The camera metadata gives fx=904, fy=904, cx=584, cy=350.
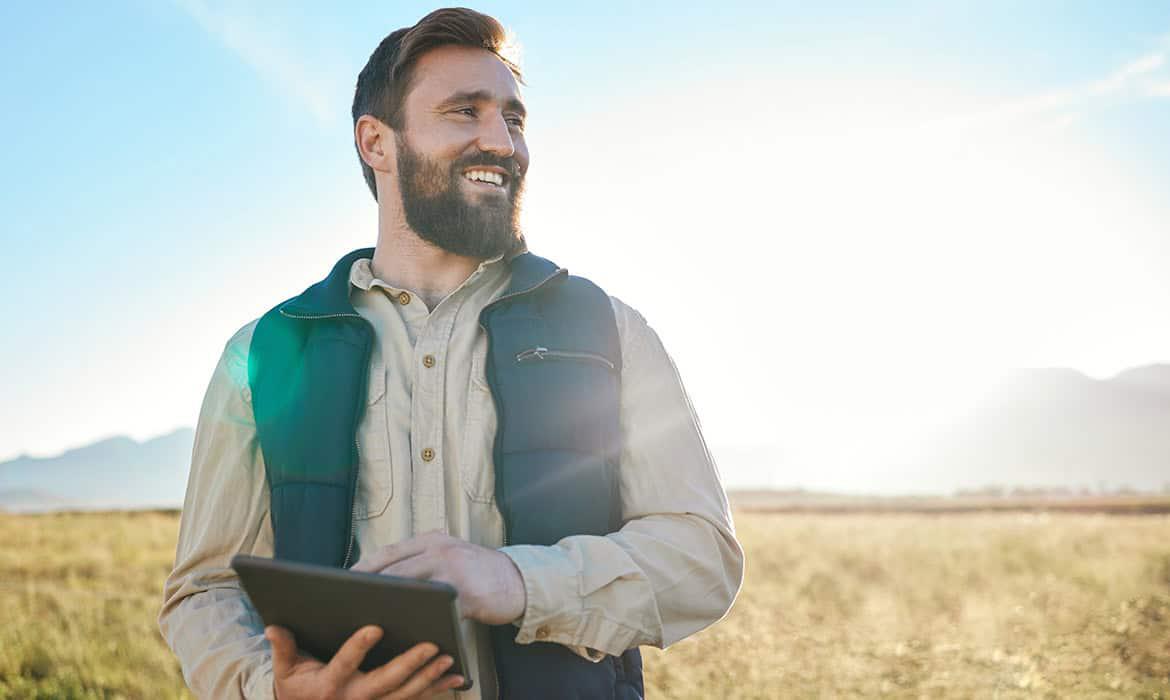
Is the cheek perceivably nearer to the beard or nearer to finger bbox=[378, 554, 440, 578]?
the beard

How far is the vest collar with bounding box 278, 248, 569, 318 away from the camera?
8.13 ft

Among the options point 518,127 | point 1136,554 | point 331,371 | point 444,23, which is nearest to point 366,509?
point 331,371

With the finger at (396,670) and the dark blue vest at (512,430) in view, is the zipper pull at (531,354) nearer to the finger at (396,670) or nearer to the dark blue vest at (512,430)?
the dark blue vest at (512,430)

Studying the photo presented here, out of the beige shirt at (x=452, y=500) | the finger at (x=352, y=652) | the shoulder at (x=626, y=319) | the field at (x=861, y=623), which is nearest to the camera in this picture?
the finger at (x=352, y=652)

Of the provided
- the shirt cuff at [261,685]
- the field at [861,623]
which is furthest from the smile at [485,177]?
the field at [861,623]

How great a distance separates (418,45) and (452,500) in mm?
1388

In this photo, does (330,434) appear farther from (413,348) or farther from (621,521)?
(621,521)

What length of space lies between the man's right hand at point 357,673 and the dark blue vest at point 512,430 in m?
0.35

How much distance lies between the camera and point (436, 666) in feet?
5.89

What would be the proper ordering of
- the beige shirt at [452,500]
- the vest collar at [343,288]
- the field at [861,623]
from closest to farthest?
the beige shirt at [452,500], the vest collar at [343,288], the field at [861,623]

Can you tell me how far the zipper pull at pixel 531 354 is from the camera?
237 cm

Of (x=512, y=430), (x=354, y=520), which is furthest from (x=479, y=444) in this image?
(x=354, y=520)

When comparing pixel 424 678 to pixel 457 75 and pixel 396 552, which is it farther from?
pixel 457 75

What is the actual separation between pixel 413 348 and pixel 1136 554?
52.0 ft
